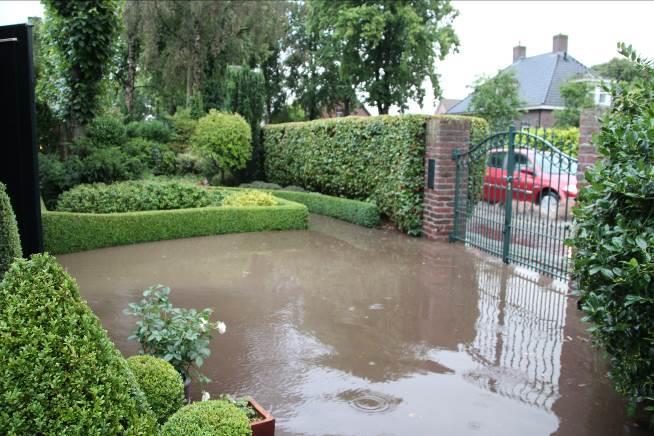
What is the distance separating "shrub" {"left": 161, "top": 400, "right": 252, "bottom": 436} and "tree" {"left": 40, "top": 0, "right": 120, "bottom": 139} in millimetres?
10445

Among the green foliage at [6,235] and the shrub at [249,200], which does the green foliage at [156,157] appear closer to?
the shrub at [249,200]

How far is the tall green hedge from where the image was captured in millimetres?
9938

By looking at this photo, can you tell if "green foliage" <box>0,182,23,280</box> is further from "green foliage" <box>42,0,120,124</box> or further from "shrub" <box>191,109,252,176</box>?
"shrub" <box>191,109,252,176</box>

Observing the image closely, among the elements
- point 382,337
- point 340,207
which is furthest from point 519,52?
point 382,337

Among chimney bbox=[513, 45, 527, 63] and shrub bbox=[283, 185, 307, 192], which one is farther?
chimney bbox=[513, 45, 527, 63]

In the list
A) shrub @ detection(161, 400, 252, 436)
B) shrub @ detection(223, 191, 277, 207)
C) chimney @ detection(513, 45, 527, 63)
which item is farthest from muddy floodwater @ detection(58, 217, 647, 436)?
chimney @ detection(513, 45, 527, 63)

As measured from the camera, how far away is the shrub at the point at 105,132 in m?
12.8

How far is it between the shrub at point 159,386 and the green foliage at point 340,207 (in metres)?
8.31

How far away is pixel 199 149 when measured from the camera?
16359mm

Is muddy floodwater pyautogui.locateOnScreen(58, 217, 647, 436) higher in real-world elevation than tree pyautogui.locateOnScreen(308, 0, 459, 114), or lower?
lower

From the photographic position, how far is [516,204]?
780cm

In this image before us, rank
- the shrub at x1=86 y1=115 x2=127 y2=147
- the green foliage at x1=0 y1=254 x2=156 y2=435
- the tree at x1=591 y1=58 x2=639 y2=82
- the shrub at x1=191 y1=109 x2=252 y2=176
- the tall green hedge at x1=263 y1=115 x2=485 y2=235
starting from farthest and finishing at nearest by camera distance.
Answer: the tree at x1=591 y1=58 x2=639 y2=82
the shrub at x1=191 y1=109 x2=252 y2=176
the shrub at x1=86 y1=115 x2=127 y2=147
the tall green hedge at x1=263 y1=115 x2=485 y2=235
the green foliage at x1=0 y1=254 x2=156 y2=435

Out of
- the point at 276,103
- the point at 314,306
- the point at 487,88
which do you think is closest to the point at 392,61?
the point at 487,88

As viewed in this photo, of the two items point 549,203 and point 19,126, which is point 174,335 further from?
point 549,203
